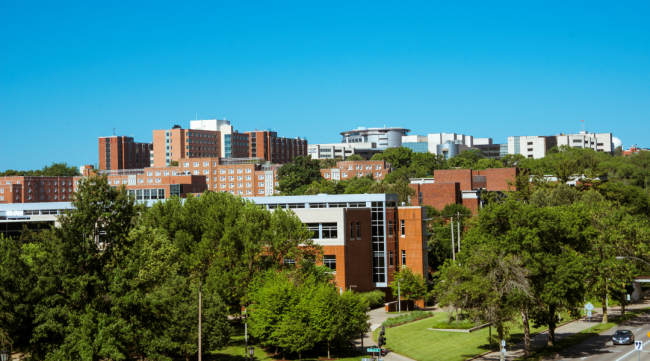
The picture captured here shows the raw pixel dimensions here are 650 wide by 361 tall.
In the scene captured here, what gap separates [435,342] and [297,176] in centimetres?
12576

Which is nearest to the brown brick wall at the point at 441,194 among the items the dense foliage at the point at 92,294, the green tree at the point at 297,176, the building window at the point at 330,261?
the building window at the point at 330,261

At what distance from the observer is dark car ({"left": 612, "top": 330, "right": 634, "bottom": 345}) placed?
48.3 metres

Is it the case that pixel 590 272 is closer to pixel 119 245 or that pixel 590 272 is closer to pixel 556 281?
pixel 556 281

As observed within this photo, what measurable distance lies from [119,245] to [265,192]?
503 ft

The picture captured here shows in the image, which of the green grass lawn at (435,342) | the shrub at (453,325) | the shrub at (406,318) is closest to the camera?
the green grass lawn at (435,342)

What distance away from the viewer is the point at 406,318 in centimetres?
5994

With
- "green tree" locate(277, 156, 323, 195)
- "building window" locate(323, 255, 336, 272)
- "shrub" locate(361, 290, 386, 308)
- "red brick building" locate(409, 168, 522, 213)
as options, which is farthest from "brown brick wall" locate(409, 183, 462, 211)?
"green tree" locate(277, 156, 323, 195)

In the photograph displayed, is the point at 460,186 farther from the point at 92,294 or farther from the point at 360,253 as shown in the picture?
the point at 92,294

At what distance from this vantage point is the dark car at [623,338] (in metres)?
48.3

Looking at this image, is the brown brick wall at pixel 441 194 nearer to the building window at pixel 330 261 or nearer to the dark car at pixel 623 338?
the building window at pixel 330 261

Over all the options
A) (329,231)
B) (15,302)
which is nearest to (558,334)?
(329,231)

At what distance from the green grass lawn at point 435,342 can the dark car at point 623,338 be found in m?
7.27

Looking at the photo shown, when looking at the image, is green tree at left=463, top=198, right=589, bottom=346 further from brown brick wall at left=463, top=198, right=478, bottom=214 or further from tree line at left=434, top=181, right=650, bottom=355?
brown brick wall at left=463, top=198, right=478, bottom=214

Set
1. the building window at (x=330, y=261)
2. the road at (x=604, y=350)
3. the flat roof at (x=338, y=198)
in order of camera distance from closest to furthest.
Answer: the road at (x=604, y=350), the building window at (x=330, y=261), the flat roof at (x=338, y=198)
